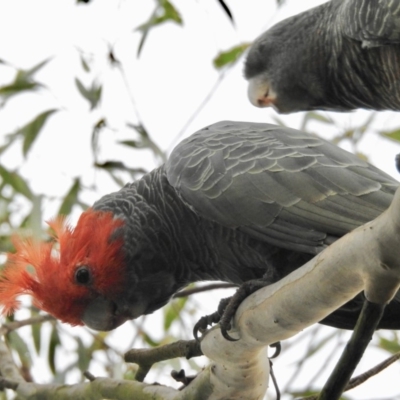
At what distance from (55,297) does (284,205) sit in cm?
68

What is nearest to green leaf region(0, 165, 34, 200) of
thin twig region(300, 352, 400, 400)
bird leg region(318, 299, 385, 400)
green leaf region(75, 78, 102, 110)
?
green leaf region(75, 78, 102, 110)

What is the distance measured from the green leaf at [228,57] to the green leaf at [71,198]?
83 cm

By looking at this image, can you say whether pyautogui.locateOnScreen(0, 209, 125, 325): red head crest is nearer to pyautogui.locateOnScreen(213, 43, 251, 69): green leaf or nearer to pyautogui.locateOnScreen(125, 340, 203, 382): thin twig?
pyautogui.locateOnScreen(125, 340, 203, 382): thin twig

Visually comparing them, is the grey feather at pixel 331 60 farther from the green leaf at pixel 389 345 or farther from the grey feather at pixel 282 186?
the green leaf at pixel 389 345

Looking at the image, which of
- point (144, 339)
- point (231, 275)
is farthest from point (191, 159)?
point (144, 339)

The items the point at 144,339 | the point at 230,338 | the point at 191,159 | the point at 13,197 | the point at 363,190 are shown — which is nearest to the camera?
the point at 230,338

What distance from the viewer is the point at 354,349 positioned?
1317 mm

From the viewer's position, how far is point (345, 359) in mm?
1322

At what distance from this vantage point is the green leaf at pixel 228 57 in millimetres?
3174

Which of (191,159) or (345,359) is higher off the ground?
(191,159)

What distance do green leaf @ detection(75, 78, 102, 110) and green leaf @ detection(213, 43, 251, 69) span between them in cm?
54

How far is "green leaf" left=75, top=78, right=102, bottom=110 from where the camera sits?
2.99 meters

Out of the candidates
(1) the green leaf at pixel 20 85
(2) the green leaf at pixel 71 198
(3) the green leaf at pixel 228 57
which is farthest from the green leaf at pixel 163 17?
(2) the green leaf at pixel 71 198

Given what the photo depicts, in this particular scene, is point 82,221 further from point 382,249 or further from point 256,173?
point 382,249
